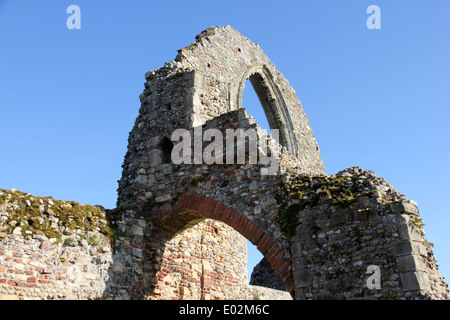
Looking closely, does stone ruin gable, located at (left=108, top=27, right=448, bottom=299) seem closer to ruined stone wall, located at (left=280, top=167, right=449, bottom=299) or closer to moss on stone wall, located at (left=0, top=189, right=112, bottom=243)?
ruined stone wall, located at (left=280, top=167, right=449, bottom=299)

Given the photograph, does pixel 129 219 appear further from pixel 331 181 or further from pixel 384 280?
pixel 384 280

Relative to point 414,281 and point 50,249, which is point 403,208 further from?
point 50,249

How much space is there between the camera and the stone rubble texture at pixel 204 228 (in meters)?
6.21

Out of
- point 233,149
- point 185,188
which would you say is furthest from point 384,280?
point 185,188

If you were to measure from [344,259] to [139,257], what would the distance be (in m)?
4.18

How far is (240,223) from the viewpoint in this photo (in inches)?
301

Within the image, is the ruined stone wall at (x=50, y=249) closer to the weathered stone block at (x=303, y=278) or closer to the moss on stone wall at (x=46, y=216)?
the moss on stone wall at (x=46, y=216)

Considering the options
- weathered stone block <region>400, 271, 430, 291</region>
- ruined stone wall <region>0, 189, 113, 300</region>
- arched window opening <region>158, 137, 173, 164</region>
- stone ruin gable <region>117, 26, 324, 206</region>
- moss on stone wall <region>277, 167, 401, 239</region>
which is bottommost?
weathered stone block <region>400, 271, 430, 291</region>

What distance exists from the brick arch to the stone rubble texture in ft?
0.07

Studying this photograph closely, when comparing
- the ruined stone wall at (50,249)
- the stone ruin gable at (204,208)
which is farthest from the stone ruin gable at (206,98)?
the ruined stone wall at (50,249)

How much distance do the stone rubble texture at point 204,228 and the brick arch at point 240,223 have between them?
0.07 ft

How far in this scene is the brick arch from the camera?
692cm

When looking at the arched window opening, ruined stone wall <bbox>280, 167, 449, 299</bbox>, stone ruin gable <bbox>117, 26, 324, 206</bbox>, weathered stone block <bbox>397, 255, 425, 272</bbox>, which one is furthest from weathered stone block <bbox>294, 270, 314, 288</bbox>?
the arched window opening

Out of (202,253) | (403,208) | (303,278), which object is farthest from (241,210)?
(202,253)
